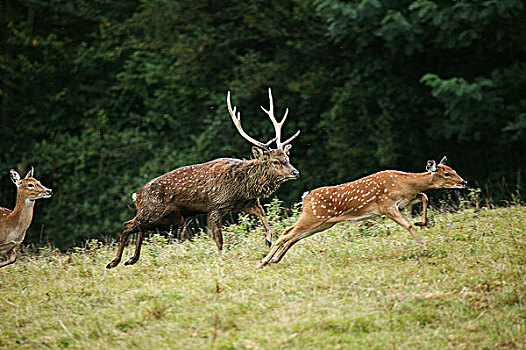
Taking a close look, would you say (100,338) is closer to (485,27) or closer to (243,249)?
(243,249)

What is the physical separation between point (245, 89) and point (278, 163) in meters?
6.29

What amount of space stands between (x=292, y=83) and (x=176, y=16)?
288cm

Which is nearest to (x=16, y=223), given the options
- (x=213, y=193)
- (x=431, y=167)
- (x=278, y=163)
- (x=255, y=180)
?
(x=213, y=193)

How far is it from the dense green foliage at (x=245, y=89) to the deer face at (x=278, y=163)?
196 inches

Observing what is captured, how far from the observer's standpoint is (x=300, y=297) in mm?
5902

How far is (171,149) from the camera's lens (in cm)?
1493

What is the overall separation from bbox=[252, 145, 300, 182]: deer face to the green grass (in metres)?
→ 0.82

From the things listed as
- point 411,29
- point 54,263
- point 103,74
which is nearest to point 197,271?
point 54,263

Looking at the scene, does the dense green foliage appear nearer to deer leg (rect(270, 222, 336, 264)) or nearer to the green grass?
the green grass

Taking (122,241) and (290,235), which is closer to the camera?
(290,235)

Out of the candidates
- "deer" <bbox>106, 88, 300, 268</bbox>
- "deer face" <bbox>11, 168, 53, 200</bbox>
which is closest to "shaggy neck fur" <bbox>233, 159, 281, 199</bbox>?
"deer" <bbox>106, 88, 300, 268</bbox>

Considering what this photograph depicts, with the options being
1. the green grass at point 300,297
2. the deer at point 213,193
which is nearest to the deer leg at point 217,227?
the deer at point 213,193

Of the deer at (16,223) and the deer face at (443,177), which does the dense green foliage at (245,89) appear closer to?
the deer face at (443,177)

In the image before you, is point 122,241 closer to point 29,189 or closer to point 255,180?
point 29,189
